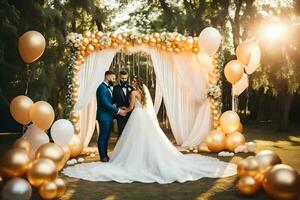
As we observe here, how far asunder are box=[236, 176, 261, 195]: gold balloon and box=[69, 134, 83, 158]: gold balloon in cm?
456

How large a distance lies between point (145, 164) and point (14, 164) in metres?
2.35

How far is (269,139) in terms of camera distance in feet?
42.4

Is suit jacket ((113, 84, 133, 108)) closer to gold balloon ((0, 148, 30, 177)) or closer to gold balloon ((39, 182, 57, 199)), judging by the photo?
gold balloon ((0, 148, 30, 177))

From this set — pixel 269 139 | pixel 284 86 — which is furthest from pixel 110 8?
pixel 269 139

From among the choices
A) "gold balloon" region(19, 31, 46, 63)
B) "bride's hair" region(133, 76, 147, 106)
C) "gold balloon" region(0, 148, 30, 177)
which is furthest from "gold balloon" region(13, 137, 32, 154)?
"bride's hair" region(133, 76, 147, 106)

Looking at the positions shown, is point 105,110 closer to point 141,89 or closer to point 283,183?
point 141,89

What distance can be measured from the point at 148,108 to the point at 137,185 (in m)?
2.46

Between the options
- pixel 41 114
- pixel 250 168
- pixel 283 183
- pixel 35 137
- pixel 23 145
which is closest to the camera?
pixel 283 183

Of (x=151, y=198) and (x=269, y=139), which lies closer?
(x=151, y=198)

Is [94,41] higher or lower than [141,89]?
higher

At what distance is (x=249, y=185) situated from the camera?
5785 millimetres

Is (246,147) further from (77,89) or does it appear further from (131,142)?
(77,89)

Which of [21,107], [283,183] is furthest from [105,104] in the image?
[283,183]

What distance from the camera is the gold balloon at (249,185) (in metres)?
5.78
